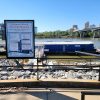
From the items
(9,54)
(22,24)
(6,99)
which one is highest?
(22,24)

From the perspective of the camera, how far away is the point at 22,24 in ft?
25.6

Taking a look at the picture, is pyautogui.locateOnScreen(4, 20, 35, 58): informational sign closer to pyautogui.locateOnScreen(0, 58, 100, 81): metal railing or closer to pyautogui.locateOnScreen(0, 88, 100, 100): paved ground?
pyautogui.locateOnScreen(0, 58, 100, 81): metal railing

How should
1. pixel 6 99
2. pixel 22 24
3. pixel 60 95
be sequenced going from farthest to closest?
1. pixel 22 24
2. pixel 60 95
3. pixel 6 99

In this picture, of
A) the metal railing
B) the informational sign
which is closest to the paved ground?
the metal railing

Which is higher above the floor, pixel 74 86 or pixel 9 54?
pixel 9 54

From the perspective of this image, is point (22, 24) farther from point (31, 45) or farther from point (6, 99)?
point (6, 99)

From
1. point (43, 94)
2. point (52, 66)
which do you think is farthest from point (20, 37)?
point (52, 66)

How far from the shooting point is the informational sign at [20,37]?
25.6 ft

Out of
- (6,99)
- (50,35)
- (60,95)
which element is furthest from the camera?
(50,35)

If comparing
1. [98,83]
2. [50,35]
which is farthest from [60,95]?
[50,35]

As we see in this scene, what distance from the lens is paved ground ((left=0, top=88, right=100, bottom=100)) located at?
687 cm

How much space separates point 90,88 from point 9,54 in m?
2.80

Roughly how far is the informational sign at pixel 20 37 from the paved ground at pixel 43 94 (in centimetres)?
123

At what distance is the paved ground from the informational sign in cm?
123
